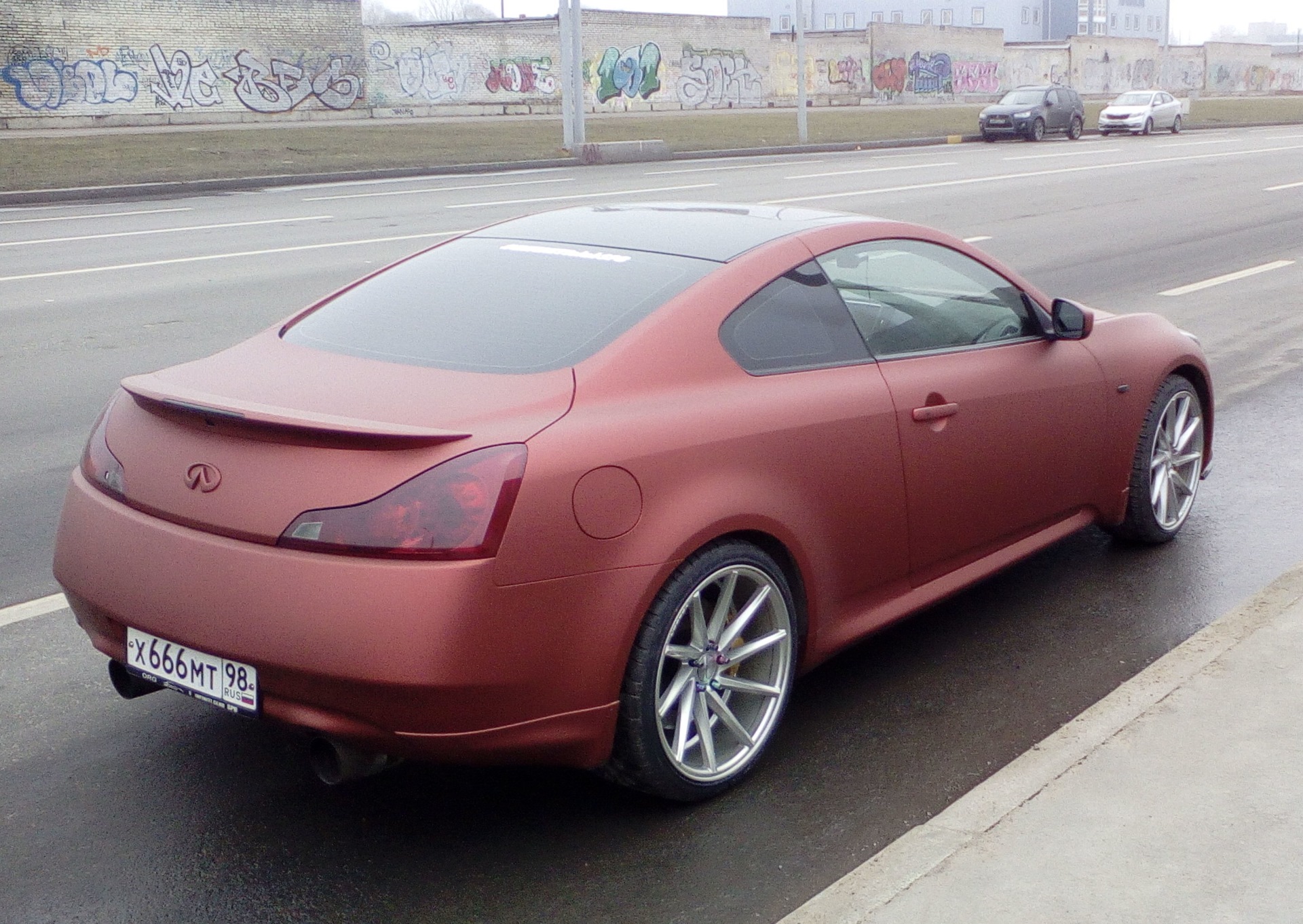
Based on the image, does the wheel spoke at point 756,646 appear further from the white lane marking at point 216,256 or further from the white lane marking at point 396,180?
the white lane marking at point 396,180

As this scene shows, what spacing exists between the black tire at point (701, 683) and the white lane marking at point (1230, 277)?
9.40 meters

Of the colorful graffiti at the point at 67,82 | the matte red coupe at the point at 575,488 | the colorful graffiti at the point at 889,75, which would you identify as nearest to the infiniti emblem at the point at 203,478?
the matte red coupe at the point at 575,488

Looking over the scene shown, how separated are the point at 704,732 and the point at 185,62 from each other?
39.2 metres

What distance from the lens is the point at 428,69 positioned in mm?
45812

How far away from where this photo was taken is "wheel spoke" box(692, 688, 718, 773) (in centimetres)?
350

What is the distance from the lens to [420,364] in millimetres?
3564

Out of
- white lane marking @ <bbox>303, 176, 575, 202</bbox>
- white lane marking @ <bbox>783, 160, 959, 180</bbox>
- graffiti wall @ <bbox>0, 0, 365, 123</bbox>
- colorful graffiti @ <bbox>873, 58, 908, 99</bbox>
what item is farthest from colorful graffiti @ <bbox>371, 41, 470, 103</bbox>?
colorful graffiti @ <bbox>873, 58, 908, 99</bbox>

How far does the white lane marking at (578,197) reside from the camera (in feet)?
63.9

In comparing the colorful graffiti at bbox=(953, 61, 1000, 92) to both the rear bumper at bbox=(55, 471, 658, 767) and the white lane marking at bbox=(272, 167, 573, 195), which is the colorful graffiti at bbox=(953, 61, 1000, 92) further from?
the rear bumper at bbox=(55, 471, 658, 767)

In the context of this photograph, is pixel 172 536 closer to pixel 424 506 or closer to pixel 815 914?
pixel 424 506

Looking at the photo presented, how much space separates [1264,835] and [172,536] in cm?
254

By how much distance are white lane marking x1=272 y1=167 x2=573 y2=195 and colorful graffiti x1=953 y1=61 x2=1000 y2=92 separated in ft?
150

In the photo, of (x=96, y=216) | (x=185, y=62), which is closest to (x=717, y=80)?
(x=185, y=62)

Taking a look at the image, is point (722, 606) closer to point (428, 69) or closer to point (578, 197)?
point (578, 197)
